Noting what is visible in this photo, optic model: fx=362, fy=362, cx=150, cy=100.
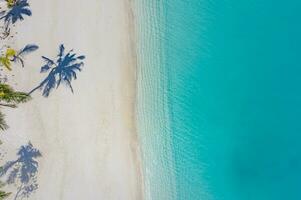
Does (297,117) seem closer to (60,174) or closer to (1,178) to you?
(60,174)

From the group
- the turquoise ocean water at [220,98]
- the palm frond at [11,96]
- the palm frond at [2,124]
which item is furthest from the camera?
the turquoise ocean water at [220,98]

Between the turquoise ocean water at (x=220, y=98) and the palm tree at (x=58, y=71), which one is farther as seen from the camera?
Result: the turquoise ocean water at (x=220, y=98)

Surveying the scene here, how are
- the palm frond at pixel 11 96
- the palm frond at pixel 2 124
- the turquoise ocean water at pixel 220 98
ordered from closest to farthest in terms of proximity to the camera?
the palm frond at pixel 11 96 → the palm frond at pixel 2 124 → the turquoise ocean water at pixel 220 98

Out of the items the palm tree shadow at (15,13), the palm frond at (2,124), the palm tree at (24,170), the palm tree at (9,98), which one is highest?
the palm tree shadow at (15,13)

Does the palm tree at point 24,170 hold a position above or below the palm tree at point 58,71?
below

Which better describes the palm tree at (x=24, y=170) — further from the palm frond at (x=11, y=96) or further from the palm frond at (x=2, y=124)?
Result: the palm frond at (x=11, y=96)

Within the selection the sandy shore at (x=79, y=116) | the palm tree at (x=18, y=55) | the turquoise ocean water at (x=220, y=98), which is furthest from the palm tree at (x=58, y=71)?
the turquoise ocean water at (x=220, y=98)

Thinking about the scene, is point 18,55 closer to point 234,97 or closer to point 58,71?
point 58,71
